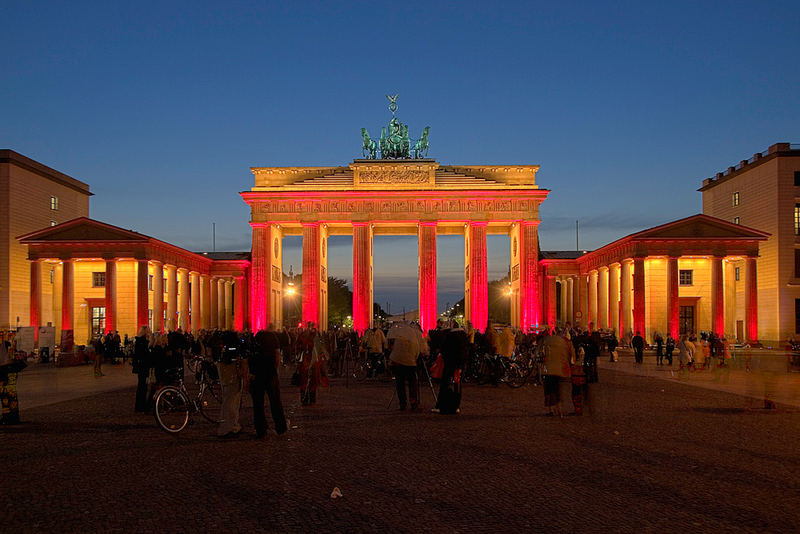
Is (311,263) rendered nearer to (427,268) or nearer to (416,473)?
(427,268)

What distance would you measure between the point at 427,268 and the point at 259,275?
48.8 ft

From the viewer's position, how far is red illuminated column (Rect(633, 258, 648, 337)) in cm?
5216

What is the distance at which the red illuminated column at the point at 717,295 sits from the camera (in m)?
53.4

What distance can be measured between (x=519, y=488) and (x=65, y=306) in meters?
50.3

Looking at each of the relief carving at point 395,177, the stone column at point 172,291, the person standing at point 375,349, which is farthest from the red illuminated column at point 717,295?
the stone column at point 172,291

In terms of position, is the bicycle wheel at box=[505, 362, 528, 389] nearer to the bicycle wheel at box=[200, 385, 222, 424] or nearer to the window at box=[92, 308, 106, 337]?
the bicycle wheel at box=[200, 385, 222, 424]

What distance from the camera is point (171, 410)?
13312 millimetres

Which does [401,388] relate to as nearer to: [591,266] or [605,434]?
[605,434]

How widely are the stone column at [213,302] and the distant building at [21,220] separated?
1444 centimetres

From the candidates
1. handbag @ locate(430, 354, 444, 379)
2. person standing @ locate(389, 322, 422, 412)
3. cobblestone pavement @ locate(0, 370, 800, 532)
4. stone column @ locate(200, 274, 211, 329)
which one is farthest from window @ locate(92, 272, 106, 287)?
handbag @ locate(430, 354, 444, 379)

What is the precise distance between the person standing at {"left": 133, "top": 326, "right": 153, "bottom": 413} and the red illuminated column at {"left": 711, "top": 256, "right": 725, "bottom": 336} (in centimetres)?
4663

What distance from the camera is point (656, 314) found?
57.6 m

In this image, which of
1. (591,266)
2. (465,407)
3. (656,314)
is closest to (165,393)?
(465,407)

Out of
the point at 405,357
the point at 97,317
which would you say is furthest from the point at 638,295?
the point at 97,317
